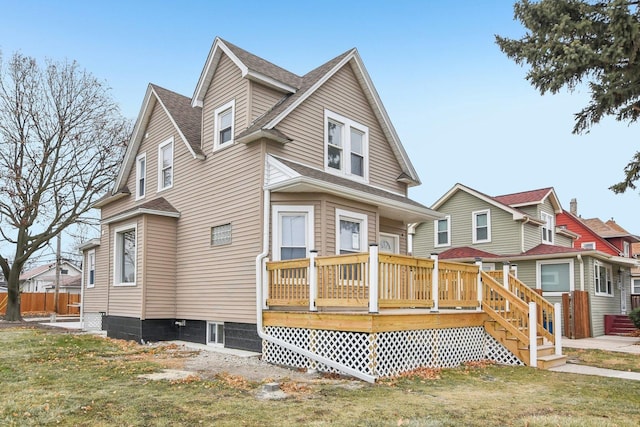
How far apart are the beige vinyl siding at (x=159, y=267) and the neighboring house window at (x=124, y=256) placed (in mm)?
989

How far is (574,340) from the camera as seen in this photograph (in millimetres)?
17328

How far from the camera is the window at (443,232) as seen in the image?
24.8 m

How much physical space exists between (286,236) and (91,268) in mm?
11600

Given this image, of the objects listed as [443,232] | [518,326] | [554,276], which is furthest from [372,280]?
[443,232]

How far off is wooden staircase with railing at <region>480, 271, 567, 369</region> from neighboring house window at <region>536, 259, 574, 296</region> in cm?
916

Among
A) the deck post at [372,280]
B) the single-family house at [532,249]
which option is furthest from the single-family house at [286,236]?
the single-family house at [532,249]

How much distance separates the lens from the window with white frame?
62.7ft

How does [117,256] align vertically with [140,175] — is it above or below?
below

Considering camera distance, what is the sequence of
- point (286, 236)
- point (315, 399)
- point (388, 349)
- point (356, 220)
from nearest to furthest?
point (315, 399)
point (388, 349)
point (286, 236)
point (356, 220)

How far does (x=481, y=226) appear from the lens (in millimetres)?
23562

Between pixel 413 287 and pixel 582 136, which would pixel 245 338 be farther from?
pixel 582 136

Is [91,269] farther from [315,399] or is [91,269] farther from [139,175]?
[315,399]

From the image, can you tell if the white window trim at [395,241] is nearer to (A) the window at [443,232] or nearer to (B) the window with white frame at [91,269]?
(A) the window at [443,232]

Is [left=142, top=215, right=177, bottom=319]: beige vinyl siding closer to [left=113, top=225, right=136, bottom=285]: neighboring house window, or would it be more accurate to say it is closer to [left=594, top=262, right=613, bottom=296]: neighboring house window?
[left=113, top=225, right=136, bottom=285]: neighboring house window
